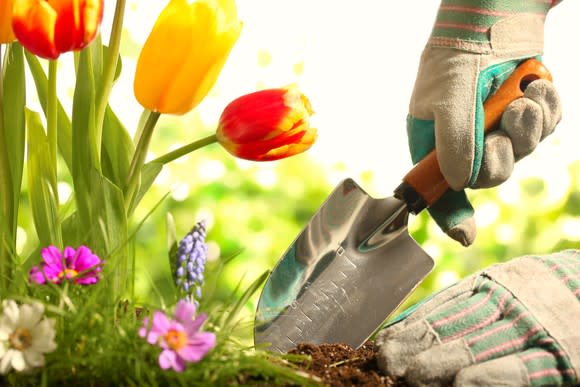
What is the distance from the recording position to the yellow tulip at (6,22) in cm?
90

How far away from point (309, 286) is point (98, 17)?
420 mm

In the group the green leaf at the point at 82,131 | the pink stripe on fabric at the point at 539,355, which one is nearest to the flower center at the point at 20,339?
the green leaf at the point at 82,131

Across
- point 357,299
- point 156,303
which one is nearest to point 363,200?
point 357,299

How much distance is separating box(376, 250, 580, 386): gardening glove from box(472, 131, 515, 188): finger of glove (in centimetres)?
13

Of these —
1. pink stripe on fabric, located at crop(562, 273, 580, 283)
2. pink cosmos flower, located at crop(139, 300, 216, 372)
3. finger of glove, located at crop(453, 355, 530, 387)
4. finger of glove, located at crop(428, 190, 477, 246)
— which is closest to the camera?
pink cosmos flower, located at crop(139, 300, 216, 372)

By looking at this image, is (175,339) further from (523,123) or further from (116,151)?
(523,123)

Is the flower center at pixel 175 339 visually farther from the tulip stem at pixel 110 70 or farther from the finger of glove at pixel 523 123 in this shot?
the finger of glove at pixel 523 123

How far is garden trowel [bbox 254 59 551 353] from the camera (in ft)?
3.46

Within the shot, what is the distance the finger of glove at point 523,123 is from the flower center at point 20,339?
591 mm

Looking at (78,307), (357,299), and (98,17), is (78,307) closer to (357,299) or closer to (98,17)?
(98,17)

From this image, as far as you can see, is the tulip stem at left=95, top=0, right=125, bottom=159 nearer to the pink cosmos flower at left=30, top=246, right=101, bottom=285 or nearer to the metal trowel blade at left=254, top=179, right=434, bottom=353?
the pink cosmos flower at left=30, top=246, right=101, bottom=285

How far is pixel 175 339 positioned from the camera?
74 cm

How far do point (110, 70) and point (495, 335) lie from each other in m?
0.50

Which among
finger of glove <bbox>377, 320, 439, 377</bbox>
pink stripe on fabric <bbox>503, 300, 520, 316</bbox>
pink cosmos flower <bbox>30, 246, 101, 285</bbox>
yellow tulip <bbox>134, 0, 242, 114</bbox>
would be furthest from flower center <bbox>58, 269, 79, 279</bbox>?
pink stripe on fabric <bbox>503, 300, 520, 316</bbox>
